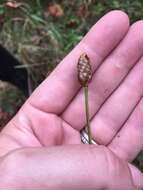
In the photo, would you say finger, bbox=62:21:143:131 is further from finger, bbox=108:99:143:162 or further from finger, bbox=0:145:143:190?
finger, bbox=0:145:143:190

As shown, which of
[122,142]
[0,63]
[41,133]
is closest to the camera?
[41,133]

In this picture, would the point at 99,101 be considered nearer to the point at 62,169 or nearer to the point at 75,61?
the point at 75,61

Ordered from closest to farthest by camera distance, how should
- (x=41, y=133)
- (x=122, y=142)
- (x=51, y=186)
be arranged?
(x=51, y=186) → (x=41, y=133) → (x=122, y=142)

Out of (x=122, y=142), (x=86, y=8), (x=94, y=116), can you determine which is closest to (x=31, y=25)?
(x=86, y=8)

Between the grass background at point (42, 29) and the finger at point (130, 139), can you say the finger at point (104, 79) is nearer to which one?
the finger at point (130, 139)

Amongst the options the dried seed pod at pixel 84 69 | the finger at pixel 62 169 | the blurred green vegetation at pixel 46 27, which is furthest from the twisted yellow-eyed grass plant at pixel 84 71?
the blurred green vegetation at pixel 46 27

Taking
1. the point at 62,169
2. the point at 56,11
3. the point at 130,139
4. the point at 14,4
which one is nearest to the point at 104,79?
the point at 130,139

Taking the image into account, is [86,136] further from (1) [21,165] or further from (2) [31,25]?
(2) [31,25]
